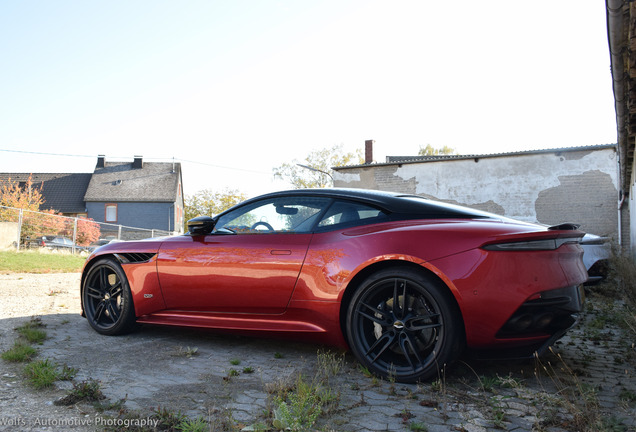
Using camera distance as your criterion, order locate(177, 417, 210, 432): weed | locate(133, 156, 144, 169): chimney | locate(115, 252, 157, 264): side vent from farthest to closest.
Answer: locate(133, 156, 144, 169): chimney, locate(115, 252, 157, 264): side vent, locate(177, 417, 210, 432): weed

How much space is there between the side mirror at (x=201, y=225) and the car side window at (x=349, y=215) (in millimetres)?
1042

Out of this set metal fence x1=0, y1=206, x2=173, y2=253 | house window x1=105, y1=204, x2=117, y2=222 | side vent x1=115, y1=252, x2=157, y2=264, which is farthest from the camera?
house window x1=105, y1=204, x2=117, y2=222

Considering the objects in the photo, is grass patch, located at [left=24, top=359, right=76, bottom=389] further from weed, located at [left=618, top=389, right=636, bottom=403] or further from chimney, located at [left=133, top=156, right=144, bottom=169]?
chimney, located at [left=133, top=156, right=144, bottom=169]

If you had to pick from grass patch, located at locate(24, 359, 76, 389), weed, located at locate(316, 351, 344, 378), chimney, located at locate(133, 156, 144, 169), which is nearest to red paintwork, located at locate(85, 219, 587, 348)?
weed, located at locate(316, 351, 344, 378)

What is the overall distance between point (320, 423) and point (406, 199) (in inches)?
69.4

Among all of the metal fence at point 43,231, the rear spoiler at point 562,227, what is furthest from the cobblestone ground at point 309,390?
the metal fence at point 43,231

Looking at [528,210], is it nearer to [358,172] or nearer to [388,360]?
[358,172]

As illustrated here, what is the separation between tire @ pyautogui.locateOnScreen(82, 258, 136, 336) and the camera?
4.50 meters

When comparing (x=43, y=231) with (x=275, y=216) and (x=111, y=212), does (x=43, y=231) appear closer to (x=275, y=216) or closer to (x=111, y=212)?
(x=275, y=216)

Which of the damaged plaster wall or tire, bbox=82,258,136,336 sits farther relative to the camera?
the damaged plaster wall

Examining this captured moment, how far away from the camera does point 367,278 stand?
3354 mm

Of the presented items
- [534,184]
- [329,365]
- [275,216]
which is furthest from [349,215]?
[534,184]

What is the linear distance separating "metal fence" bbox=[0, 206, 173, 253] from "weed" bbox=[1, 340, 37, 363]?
1543 cm

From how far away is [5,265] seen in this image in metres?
11.4
